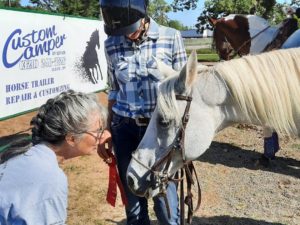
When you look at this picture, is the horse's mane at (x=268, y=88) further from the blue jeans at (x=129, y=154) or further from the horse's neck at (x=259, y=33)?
the horse's neck at (x=259, y=33)

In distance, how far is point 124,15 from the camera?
244 cm

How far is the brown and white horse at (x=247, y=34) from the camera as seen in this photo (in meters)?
6.52

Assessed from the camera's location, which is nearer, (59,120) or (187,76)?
(59,120)

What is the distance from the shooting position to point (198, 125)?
2322 millimetres

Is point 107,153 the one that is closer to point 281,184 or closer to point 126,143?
point 126,143

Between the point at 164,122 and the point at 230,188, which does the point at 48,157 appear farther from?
the point at 230,188

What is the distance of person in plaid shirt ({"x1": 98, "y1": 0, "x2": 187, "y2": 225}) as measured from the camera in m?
2.46

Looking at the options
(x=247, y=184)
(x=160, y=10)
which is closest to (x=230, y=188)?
(x=247, y=184)

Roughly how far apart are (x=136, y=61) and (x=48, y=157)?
1010mm

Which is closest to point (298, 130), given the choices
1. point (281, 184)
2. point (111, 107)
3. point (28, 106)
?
point (111, 107)

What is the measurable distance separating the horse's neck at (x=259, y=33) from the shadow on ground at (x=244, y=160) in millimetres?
1827

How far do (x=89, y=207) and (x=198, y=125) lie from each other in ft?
7.24

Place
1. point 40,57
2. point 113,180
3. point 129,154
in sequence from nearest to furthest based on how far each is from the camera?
point 129,154 < point 113,180 < point 40,57

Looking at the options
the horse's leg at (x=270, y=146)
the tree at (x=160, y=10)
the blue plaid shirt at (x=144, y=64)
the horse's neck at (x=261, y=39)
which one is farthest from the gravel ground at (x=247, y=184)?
the tree at (x=160, y=10)
